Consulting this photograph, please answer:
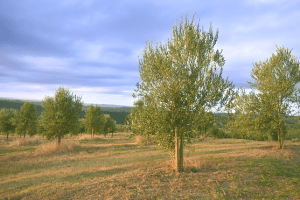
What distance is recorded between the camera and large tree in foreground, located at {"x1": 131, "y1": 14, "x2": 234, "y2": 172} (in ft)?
30.6

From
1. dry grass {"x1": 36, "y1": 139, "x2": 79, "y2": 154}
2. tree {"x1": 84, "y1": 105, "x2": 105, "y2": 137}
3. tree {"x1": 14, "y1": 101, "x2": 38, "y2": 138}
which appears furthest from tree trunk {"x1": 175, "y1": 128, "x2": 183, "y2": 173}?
tree {"x1": 14, "y1": 101, "x2": 38, "y2": 138}

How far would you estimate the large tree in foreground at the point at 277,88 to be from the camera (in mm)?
16000

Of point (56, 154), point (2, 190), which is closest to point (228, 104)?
point (2, 190)

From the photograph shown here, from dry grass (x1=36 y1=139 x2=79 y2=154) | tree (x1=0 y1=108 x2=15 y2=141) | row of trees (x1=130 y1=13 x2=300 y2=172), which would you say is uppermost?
row of trees (x1=130 y1=13 x2=300 y2=172)

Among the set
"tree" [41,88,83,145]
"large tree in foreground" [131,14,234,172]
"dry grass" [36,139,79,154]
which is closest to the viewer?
"large tree in foreground" [131,14,234,172]

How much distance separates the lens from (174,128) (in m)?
9.48

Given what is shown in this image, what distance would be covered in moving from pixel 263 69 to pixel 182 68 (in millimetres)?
12509

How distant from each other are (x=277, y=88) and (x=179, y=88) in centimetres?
1230

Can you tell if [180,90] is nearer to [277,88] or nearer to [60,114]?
[277,88]

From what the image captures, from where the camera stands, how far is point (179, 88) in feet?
30.3

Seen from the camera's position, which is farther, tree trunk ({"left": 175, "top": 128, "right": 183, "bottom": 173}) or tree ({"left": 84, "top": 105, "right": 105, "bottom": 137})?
tree ({"left": 84, "top": 105, "right": 105, "bottom": 137})

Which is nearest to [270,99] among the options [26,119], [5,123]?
[26,119]

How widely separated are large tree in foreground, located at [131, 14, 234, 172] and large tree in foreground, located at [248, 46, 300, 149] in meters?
8.88

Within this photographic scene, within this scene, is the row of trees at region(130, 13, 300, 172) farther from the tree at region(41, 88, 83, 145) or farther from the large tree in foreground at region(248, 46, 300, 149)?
the tree at region(41, 88, 83, 145)
